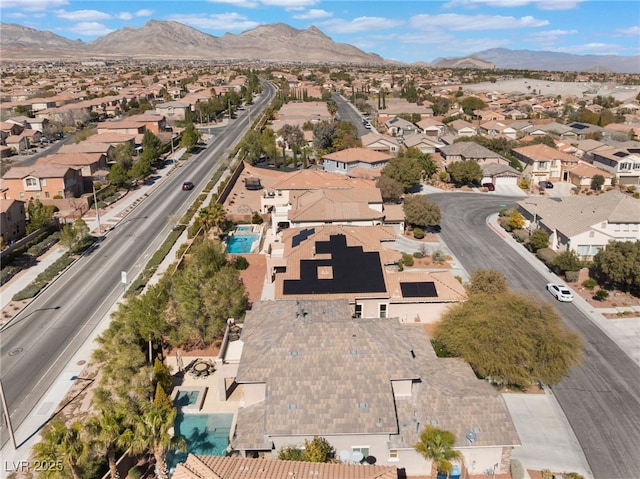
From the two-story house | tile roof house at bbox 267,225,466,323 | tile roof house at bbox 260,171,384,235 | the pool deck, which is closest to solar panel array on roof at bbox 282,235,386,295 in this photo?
tile roof house at bbox 267,225,466,323

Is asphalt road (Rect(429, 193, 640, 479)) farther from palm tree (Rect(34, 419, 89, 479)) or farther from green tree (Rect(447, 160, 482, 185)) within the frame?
green tree (Rect(447, 160, 482, 185))

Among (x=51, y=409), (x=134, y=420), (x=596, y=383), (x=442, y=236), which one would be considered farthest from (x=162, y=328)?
(x=442, y=236)

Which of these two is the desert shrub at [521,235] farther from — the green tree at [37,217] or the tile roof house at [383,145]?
the green tree at [37,217]

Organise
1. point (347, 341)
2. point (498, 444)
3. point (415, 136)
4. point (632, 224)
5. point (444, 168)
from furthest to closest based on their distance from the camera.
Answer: point (415, 136) → point (444, 168) → point (632, 224) → point (347, 341) → point (498, 444)

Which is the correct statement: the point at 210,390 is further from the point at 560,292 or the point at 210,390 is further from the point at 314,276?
the point at 560,292

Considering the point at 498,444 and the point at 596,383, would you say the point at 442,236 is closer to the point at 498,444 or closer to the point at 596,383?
the point at 596,383

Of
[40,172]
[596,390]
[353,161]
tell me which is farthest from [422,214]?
[40,172]
